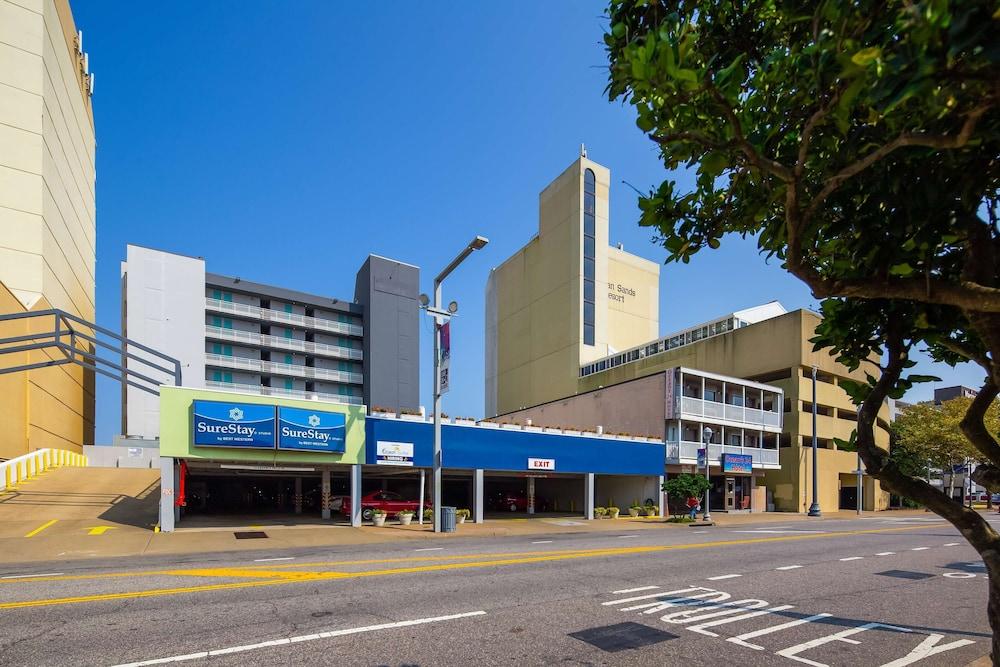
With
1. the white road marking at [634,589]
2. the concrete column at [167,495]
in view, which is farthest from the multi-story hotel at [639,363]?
the concrete column at [167,495]

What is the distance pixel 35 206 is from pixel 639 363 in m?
48.3

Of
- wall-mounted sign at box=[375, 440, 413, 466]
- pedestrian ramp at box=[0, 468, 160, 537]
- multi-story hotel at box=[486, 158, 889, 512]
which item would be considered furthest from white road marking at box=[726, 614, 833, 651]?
multi-story hotel at box=[486, 158, 889, 512]

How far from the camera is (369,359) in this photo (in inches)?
2830

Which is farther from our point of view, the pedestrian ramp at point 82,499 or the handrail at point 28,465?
the handrail at point 28,465

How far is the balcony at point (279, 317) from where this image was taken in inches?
2547

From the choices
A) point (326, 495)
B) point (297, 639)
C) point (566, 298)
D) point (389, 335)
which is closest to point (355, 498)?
point (326, 495)

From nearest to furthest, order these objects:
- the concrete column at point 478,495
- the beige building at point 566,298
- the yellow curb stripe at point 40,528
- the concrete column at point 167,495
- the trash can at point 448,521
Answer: the yellow curb stripe at point 40,528 → the concrete column at point 167,495 → the trash can at point 448,521 → the concrete column at point 478,495 → the beige building at point 566,298

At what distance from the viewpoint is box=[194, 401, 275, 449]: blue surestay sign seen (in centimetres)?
2084

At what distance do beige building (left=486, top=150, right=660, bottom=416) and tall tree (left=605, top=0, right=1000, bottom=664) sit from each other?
177 ft

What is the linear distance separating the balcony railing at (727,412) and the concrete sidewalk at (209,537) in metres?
11.2

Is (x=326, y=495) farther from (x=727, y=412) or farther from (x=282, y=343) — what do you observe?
(x=282, y=343)

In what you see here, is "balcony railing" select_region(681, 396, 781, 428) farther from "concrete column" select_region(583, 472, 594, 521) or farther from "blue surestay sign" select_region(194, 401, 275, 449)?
"blue surestay sign" select_region(194, 401, 275, 449)

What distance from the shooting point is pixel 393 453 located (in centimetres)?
2480

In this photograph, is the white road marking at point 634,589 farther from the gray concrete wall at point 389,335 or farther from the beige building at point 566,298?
the gray concrete wall at point 389,335
